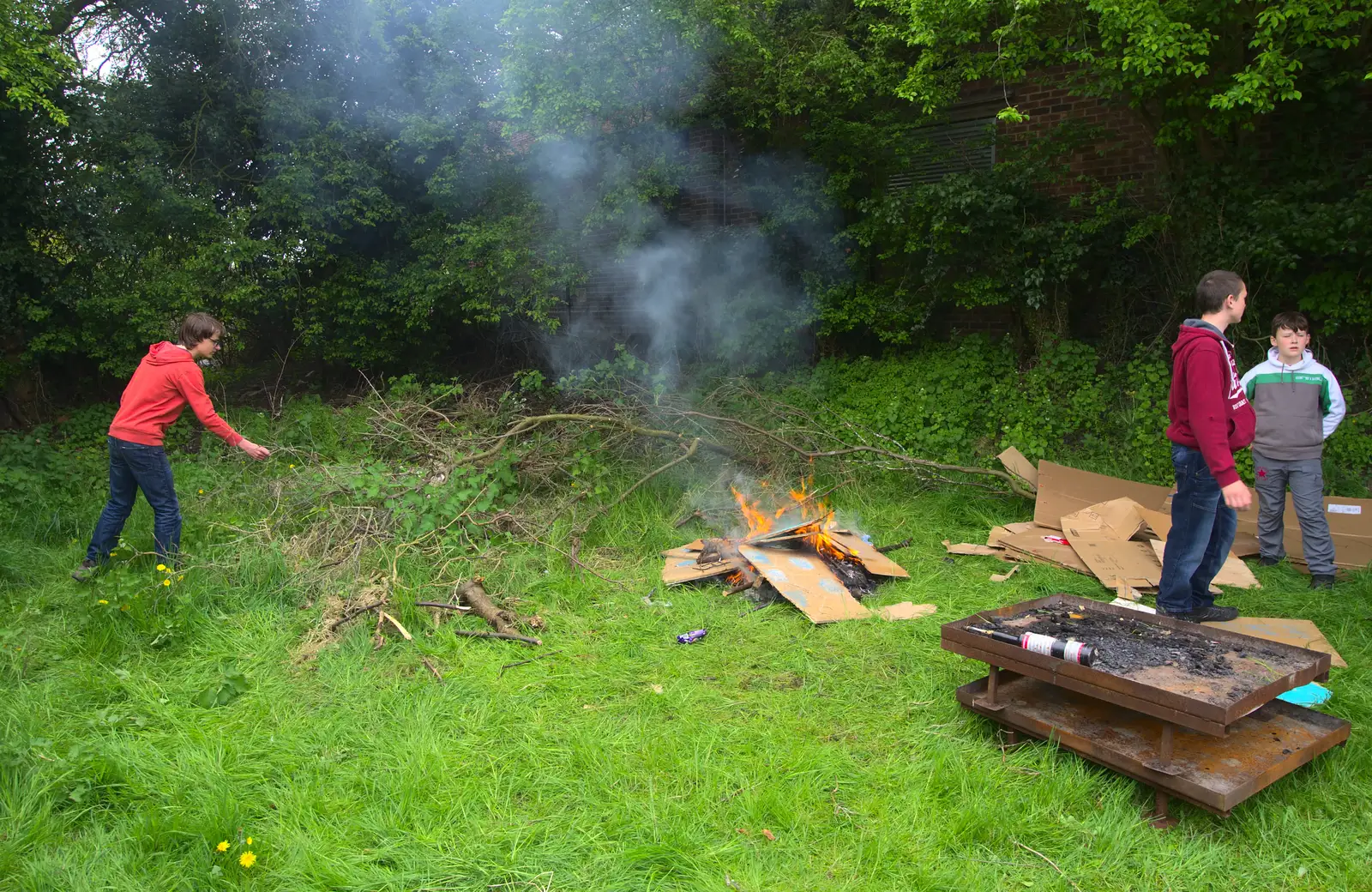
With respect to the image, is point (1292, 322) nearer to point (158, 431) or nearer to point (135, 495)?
point (158, 431)

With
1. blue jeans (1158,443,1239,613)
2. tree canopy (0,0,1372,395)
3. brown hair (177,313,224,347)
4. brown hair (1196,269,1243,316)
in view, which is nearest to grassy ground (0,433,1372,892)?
blue jeans (1158,443,1239,613)

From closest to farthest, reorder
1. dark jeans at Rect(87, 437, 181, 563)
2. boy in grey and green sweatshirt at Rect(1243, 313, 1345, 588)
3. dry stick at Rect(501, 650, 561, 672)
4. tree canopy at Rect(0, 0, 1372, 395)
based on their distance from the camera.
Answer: dry stick at Rect(501, 650, 561, 672), dark jeans at Rect(87, 437, 181, 563), boy in grey and green sweatshirt at Rect(1243, 313, 1345, 588), tree canopy at Rect(0, 0, 1372, 395)

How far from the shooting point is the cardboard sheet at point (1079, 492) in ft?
20.1

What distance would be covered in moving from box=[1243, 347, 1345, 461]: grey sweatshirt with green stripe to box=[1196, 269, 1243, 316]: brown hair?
64.4 inches

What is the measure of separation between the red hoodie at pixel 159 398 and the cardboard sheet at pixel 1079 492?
5.53 m

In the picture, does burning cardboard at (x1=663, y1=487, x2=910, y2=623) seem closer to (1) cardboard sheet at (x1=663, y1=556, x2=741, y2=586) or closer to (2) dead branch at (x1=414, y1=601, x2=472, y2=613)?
(1) cardboard sheet at (x1=663, y1=556, x2=741, y2=586)

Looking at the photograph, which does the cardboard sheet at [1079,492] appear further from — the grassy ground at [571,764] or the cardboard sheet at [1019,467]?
the grassy ground at [571,764]

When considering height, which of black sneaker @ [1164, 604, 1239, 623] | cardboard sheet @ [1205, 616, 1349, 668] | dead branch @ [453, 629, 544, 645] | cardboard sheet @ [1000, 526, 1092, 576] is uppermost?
dead branch @ [453, 629, 544, 645]

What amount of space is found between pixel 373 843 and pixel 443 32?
9.10m

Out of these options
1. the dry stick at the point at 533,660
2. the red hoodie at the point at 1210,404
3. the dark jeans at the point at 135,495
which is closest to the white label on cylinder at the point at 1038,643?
the red hoodie at the point at 1210,404

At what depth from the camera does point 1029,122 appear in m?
8.61

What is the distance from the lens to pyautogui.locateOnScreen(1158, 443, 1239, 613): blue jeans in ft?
13.2

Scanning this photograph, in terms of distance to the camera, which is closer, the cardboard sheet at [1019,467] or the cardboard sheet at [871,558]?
the cardboard sheet at [871,558]

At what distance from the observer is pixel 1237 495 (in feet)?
11.8
